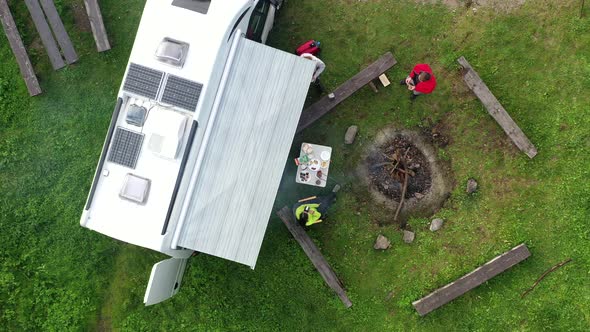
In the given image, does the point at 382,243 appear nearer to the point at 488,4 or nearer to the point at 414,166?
the point at 414,166

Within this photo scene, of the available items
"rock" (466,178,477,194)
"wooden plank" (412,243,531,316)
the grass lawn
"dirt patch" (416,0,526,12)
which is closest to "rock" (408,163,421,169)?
the grass lawn

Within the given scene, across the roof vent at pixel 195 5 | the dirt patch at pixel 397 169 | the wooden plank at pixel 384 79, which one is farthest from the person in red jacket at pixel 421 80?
the roof vent at pixel 195 5

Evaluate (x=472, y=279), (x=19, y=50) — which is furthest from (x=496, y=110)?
(x=19, y=50)

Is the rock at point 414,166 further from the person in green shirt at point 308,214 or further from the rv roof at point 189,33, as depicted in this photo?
the rv roof at point 189,33

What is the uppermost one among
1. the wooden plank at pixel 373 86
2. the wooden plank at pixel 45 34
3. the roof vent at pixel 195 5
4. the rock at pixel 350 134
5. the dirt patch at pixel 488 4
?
the dirt patch at pixel 488 4

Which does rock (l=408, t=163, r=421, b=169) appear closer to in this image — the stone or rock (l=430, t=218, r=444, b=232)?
the stone

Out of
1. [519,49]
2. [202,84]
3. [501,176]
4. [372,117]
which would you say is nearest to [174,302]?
[202,84]
